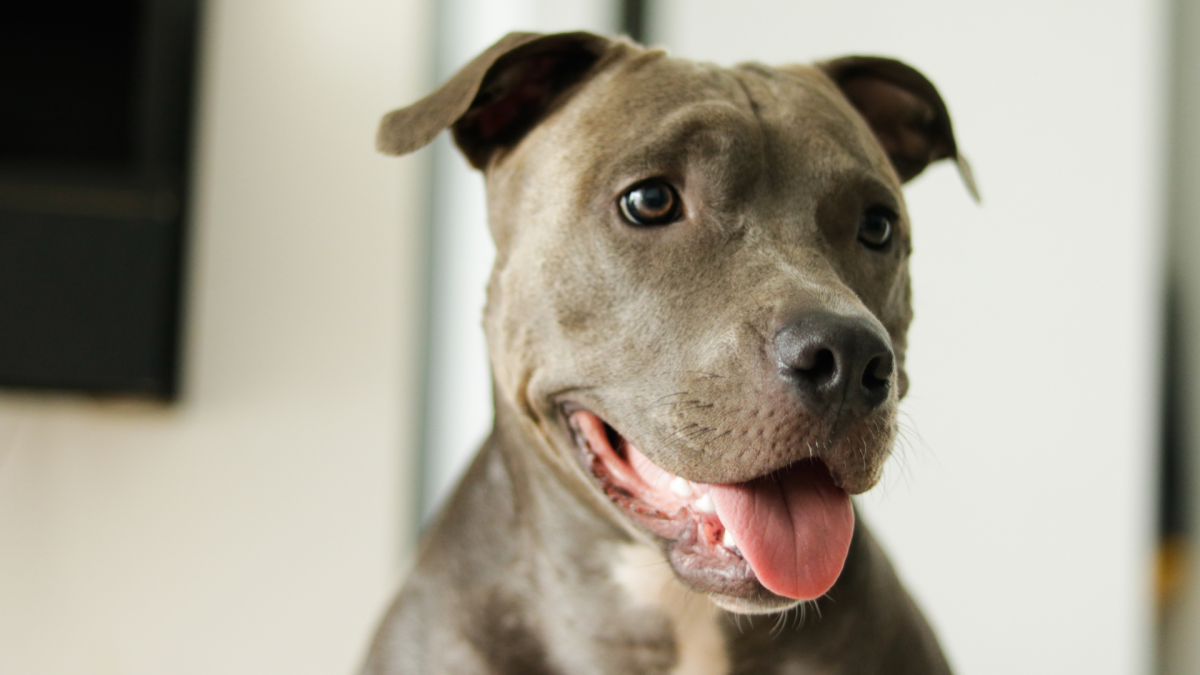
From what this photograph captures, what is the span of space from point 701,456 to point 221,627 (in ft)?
7.23

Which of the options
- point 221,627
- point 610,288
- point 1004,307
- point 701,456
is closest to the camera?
point 701,456

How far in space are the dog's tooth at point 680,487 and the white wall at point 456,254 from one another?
191cm

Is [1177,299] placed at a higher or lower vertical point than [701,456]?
lower

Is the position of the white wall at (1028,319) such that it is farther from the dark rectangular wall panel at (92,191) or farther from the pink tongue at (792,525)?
the pink tongue at (792,525)

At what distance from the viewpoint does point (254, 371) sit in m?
2.83

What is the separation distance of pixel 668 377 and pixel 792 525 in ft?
0.69

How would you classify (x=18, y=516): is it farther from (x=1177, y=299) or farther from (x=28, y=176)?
(x=1177, y=299)

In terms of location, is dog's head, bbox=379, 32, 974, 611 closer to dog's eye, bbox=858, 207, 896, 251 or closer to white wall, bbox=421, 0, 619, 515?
dog's eye, bbox=858, 207, 896, 251

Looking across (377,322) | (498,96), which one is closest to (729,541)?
(498,96)

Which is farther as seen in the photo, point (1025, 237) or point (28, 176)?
point (1025, 237)

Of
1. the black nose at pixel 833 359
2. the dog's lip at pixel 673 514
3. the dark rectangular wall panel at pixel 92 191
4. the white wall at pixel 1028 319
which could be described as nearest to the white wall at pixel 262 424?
the dark rectangular wall panel at pixel 92 191

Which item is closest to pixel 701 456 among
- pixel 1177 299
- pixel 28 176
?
pixel 28 176

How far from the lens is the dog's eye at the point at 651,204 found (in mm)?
1197

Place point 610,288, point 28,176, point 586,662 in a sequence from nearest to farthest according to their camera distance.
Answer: point 610,288 → point 586,662 → point 28,176
